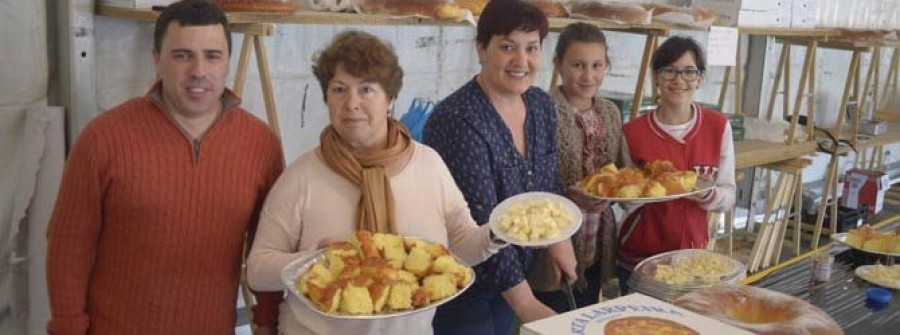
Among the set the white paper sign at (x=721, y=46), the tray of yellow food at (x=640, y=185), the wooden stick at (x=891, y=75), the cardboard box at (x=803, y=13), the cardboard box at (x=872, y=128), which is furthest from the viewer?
the wooden stick at (x=891, y=75)

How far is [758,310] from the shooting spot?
1.55 metres

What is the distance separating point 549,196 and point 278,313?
0.64 meters

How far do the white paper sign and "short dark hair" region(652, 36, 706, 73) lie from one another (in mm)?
870

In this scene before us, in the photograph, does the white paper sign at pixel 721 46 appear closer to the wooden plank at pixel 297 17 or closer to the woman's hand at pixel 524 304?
the wooden plank at pixel 297 17

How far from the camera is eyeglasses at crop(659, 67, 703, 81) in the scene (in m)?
2.30

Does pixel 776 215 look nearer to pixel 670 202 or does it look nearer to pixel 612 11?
pixel 612 11

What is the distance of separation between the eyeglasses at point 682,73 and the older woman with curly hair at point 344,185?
108cm

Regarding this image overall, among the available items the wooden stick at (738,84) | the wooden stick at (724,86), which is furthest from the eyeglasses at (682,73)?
the wooden stick at (724,86)

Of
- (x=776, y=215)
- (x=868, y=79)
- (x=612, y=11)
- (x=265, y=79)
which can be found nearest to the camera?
(x=265, y=79)

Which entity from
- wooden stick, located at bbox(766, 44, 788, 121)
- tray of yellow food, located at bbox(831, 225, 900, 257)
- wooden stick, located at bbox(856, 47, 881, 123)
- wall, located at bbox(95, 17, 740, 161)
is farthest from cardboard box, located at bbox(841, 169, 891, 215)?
tray of yellow food, located at bbox(831, 225, 900, 257)

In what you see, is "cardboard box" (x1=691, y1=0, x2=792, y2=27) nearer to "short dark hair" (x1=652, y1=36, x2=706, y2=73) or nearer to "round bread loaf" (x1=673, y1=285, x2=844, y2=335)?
"short dark hair" (x1=652, y1=36, x2=706, y2=73)

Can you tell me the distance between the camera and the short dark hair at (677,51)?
2.29m

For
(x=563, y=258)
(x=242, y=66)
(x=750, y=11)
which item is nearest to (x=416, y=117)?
(x=242, y=66)

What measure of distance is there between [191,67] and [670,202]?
1.41 metres
